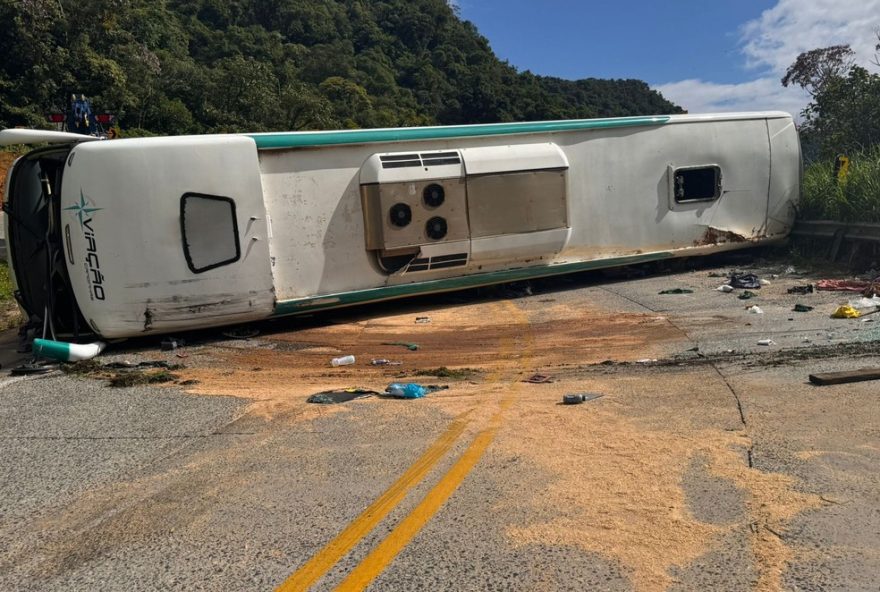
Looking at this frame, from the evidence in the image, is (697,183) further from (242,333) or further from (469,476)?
(469,476)

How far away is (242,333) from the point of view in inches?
327

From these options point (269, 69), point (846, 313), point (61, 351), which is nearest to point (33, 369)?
point (61, 351)

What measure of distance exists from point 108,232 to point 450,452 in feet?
16.5

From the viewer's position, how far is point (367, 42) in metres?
94.4

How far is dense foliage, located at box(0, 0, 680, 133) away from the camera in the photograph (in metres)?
37.4

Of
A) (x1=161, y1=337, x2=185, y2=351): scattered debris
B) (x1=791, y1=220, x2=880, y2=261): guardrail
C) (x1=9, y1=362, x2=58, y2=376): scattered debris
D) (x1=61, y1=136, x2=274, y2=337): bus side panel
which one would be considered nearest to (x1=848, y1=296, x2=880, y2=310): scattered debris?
(x1=791, y1=220, x2=880, y2=261): guardrail

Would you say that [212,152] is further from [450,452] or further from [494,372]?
[450,452]

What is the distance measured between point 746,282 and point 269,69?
170ft

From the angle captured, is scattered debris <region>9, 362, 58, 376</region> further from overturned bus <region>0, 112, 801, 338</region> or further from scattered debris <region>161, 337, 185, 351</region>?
scattered debris <region>161, 337, 185, 351</region>

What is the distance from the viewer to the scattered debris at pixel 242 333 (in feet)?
26.9

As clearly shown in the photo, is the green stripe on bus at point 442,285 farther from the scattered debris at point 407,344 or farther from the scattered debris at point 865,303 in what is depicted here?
the scattered debris at point 865,303

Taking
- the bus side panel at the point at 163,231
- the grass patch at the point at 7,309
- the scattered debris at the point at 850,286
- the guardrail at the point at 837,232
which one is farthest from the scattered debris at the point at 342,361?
the guardrail at the point at 837,232

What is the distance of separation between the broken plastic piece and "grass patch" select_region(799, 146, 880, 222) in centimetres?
1083

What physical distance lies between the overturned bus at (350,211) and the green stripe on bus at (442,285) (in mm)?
23
